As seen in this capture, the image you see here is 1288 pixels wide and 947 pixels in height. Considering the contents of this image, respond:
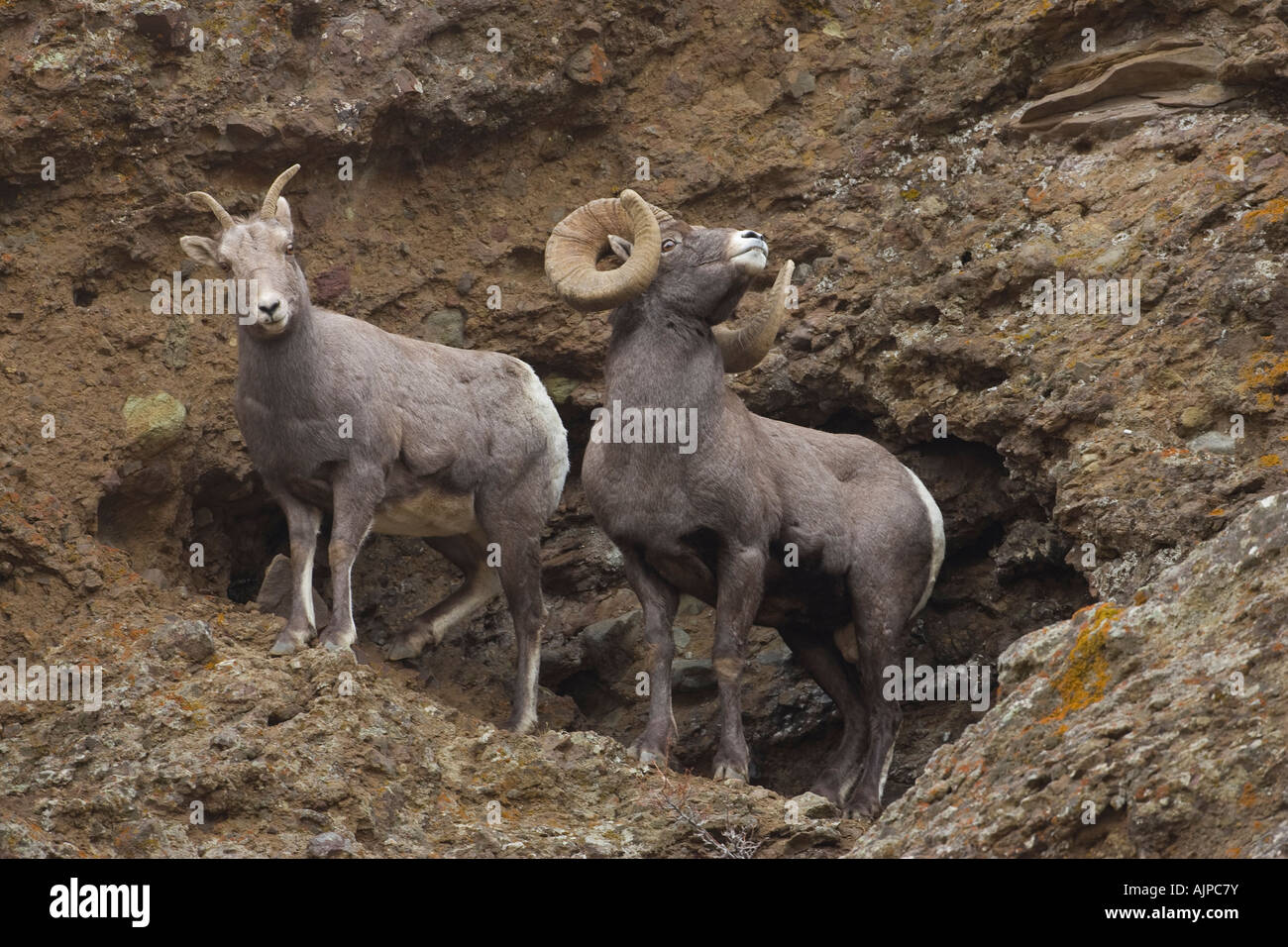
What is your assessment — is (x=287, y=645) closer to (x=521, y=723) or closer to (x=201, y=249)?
(x=521, y=723)

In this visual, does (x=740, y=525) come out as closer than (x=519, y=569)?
Yes

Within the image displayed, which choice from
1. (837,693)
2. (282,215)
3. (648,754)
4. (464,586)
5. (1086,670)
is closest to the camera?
(1086,670)

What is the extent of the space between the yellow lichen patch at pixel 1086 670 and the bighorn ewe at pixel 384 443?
376 centimetres

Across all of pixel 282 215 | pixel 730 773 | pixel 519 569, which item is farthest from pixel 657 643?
pixel 282 215

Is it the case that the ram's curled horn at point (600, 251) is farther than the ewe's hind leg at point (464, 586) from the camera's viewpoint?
No

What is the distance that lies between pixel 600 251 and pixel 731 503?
1642mm

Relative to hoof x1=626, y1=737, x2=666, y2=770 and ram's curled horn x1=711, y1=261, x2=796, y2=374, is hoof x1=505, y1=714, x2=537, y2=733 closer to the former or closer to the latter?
hoof x1=626, y1=737, x2=666, y2=770

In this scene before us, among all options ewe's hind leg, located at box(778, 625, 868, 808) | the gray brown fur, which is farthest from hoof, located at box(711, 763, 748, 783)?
ewe's hind leg, located at box(778, 625, 868, 808)

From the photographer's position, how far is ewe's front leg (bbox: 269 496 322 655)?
365 inches

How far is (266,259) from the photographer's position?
9.50 m

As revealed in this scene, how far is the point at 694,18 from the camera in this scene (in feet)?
41.4

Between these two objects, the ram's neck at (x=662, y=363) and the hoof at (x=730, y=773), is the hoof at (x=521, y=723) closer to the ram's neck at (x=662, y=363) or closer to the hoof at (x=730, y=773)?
the hoof at (x=730, y=773)

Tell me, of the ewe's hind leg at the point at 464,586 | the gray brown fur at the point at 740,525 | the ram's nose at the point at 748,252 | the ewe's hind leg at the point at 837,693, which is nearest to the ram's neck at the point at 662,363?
the gray brown fur at the point at 740,525

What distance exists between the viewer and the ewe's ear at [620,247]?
10.3 meters
